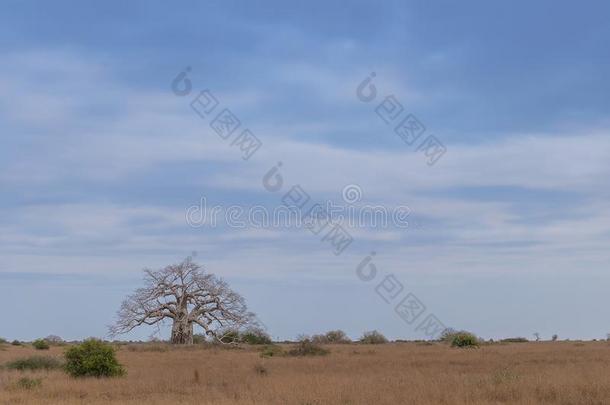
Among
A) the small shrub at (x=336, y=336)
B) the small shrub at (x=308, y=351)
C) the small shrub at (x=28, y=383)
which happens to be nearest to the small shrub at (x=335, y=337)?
the small shrub at (x=336, y=336)

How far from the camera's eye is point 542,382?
16969mm

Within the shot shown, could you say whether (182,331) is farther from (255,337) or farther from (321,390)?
(321,390)

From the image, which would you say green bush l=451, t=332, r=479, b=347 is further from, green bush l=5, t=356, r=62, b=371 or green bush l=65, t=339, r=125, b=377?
green bush l=65, t=339, r=125, b=377

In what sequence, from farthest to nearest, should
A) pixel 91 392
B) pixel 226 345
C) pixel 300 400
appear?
pixel 226 345 < pixel 91 392 < pixel 300 400

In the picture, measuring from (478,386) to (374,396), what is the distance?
9.30ft

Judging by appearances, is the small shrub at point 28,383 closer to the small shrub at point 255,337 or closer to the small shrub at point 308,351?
the small shrub at point 308,351

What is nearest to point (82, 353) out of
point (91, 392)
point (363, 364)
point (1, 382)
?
point (1, 382)

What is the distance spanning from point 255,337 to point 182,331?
10.0 m

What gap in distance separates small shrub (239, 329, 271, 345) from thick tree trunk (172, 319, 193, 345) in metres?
4.16

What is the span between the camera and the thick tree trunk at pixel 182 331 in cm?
5350

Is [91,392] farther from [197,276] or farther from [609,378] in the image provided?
[197,276]

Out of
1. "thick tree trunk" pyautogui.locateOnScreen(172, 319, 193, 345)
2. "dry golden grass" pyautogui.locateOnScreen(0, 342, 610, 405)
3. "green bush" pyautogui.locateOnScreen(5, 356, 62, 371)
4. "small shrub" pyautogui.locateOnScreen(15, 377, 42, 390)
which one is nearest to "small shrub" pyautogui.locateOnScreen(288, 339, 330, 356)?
"thick tree trunk" pyautogui.locateOnScreen(172, 319, 193, 345)

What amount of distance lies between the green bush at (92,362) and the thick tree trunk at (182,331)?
95.5 feet

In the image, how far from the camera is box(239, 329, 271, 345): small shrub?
57.4 metres
